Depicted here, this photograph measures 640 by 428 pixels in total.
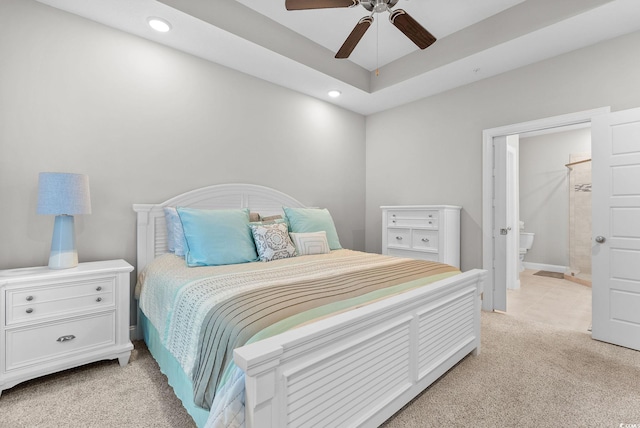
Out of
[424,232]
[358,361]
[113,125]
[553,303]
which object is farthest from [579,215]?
[113,125]

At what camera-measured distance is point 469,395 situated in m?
1.76

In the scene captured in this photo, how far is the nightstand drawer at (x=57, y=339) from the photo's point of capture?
1767 millimetres

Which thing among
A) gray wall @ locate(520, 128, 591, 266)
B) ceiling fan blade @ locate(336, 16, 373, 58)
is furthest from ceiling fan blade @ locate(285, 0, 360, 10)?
gray wall @ locate(520, 128, 591, 266)

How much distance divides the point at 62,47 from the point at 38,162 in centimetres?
88

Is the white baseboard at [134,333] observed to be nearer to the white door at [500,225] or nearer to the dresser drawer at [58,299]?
the dresser drawer at [58,299]

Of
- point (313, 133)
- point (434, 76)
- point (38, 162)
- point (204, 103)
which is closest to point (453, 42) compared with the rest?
point (434, 76)

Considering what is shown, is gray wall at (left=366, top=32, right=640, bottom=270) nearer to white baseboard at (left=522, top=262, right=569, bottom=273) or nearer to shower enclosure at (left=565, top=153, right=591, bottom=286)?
shower enclosure at (left=565, top=153, right=591, bottom=286)

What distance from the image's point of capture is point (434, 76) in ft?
10.9

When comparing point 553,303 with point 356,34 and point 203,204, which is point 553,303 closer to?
point 356,34

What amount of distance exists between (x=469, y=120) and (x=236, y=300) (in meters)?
3.32

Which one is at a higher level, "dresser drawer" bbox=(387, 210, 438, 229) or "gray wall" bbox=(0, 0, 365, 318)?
"gray wall" bbox=(0, 0, 365, 318)

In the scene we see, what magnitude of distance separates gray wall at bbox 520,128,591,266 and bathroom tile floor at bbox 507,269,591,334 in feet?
3.12

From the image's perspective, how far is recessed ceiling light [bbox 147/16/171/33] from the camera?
2.36 metres

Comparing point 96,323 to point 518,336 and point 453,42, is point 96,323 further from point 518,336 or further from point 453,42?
point 453,42
